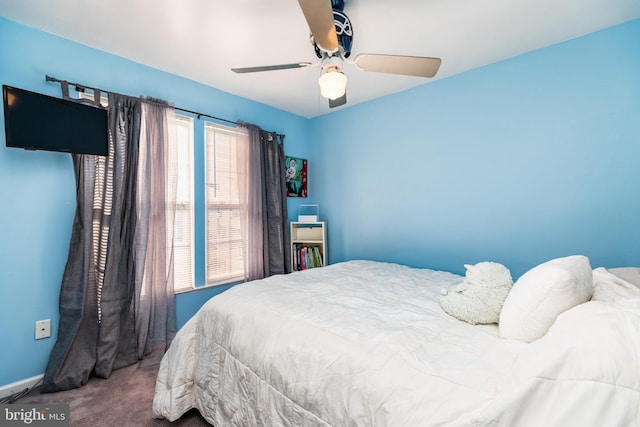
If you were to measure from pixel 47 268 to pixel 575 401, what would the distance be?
2.81m

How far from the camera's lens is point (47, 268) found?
198 centimetres

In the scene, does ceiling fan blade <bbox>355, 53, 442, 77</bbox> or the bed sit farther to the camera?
ceiling fan blade <bbox>355, 53, 442, 77</bbox>

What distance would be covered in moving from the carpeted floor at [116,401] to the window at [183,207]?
749 mm

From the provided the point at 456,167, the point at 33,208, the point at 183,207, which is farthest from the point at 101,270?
the point at 456,167

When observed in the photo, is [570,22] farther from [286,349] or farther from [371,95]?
[286,349]

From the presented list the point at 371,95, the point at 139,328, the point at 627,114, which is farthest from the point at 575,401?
the point at 371,95

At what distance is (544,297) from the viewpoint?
3.21 ft

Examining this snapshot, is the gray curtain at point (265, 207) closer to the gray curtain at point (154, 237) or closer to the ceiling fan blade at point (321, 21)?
the gray curtain at point (154, 237)

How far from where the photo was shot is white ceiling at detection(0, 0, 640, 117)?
5.75 ft

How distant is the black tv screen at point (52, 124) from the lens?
1.74 metres

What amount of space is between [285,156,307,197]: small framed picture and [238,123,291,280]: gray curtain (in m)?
0.21

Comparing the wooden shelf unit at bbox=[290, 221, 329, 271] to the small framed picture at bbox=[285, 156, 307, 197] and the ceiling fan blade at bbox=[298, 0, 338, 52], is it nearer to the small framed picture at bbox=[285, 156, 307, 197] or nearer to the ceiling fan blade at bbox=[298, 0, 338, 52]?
the small framed picture at bbox=[285, 156, 307, 197]

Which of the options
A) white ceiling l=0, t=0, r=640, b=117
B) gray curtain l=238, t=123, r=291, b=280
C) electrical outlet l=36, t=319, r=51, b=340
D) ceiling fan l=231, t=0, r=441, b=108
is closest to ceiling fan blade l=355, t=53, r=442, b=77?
ceiling fan l=231, t=0, r=441, b=108

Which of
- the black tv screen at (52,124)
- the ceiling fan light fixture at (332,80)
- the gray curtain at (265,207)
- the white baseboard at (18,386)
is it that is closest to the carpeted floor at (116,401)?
the white baseboard at (18,386)
